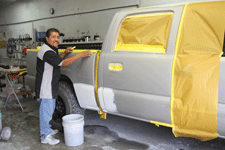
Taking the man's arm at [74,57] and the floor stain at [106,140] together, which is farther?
the floor stain at [106,140]

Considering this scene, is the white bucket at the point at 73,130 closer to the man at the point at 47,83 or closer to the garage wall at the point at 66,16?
the man at the point at 47,83

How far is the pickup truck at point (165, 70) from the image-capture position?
2041 millimetres

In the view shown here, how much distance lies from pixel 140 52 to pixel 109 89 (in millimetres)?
657

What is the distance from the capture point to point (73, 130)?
2859 mm

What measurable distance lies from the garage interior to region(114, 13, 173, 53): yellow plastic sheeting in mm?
1466

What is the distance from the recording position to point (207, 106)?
6.64 ft

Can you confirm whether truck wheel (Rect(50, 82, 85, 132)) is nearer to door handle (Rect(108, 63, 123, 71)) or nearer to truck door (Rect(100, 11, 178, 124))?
truck door (Rect(100, 11, 178, 124))

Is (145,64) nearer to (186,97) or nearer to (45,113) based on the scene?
(186,97)

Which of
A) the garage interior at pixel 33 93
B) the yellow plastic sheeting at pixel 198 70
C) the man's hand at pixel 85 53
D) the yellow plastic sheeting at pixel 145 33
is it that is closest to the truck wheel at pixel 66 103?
the garage interior at pixel 33 93

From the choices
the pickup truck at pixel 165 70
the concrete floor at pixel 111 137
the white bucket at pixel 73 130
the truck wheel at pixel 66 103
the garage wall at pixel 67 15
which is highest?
the garage wall at pixel 67 15

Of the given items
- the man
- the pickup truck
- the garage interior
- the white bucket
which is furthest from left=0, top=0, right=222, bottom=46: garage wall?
the white bucket

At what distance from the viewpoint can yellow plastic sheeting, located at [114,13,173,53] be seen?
240cm

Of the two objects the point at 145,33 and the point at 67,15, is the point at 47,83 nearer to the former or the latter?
the point at 145,33

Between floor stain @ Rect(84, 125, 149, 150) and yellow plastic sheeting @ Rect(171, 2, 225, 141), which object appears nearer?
yellow plastic sheeting @ Rect(171, 2, 225, 141)
